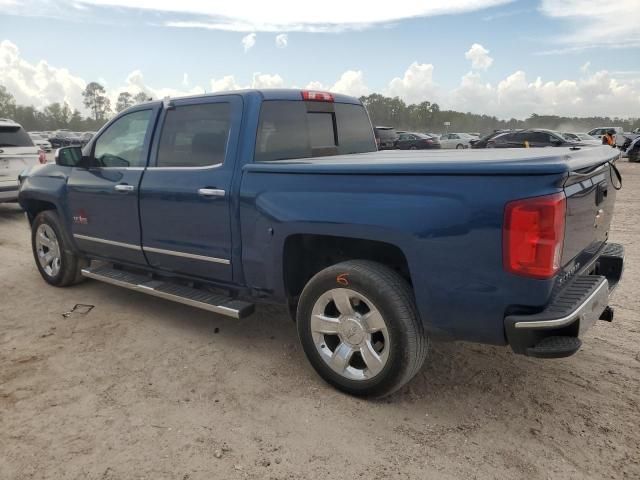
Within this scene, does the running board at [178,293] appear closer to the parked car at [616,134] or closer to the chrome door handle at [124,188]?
the chrome door handle at [124,188]

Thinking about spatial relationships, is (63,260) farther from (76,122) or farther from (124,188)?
(76,122)

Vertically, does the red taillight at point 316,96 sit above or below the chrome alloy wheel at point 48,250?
above

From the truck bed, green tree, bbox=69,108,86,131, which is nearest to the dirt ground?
the truck bed

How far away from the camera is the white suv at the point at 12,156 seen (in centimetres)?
895

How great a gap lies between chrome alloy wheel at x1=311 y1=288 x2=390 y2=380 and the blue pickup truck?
0.01m

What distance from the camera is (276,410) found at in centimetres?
303

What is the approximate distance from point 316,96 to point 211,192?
1256 millimetres

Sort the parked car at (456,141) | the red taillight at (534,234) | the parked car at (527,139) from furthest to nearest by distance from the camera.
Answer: the parked car at (456,141) → the parked car at (527,139) → the red taillight at (534,234)

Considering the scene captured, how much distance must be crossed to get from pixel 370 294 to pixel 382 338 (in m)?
0.36

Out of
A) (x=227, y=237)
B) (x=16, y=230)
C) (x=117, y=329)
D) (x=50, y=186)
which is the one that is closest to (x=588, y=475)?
(x=227, y=237)

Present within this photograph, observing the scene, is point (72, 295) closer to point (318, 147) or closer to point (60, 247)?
point (60, 247)

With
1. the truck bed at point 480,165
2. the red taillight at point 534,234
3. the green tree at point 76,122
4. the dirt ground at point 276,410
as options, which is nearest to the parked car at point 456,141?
the dirt ground at point 276,410

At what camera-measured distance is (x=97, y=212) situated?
15.0 feet

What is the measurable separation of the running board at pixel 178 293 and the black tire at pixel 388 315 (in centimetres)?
73
